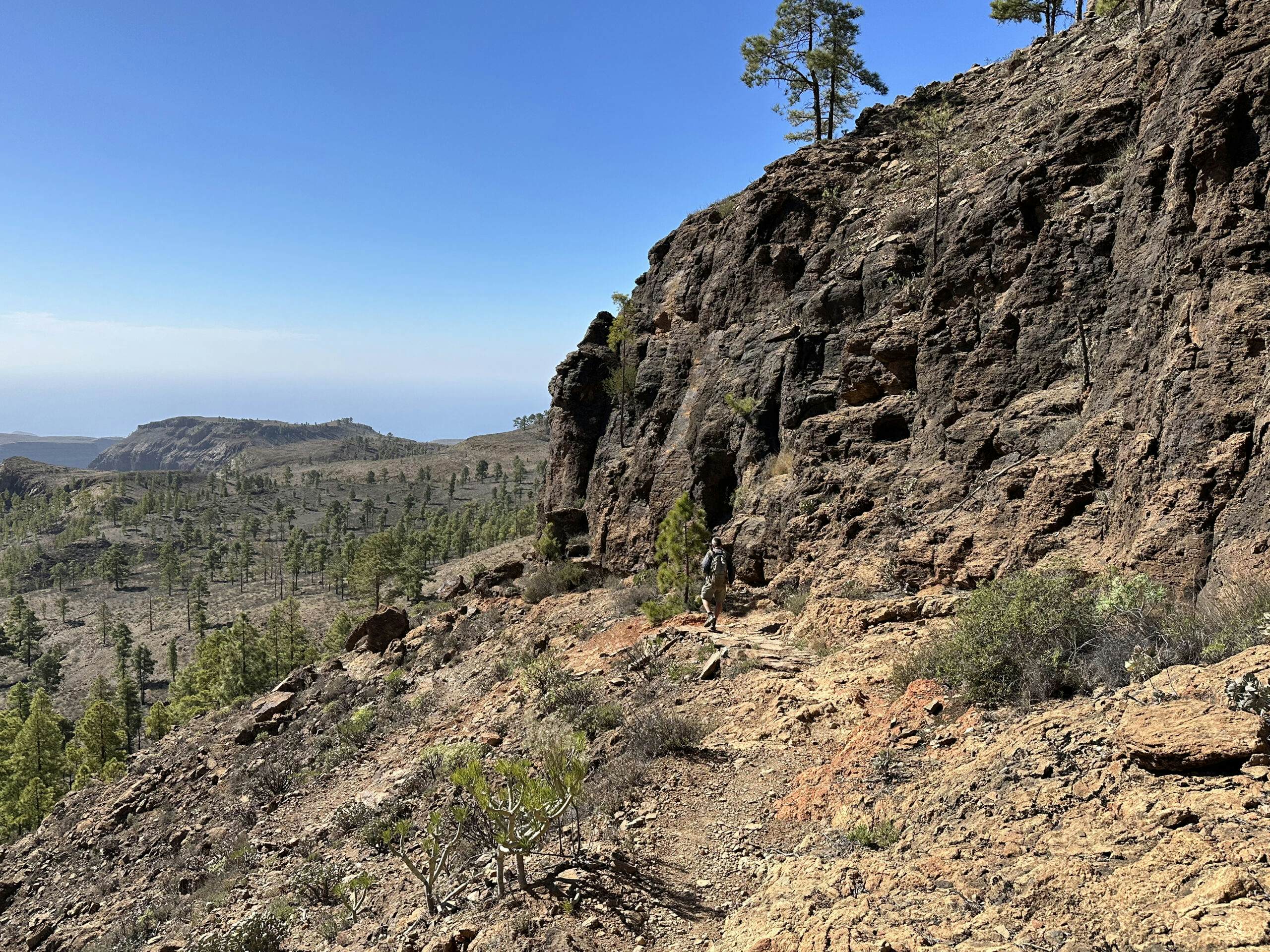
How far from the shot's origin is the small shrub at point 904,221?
664 inches

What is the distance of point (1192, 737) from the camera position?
4.57 meters

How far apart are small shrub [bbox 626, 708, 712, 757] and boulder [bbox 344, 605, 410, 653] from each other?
17.0 meters

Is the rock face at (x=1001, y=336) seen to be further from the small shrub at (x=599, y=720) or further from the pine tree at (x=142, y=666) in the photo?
the pine tree at (x=142, y=666)

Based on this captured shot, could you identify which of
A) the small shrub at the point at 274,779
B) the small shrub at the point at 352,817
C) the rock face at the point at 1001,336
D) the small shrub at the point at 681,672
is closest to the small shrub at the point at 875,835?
the rock face at the point at 1001,336

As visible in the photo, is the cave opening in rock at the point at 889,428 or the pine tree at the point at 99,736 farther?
the pine tree at the point at 99,736

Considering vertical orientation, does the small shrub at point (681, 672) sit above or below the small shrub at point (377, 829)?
above

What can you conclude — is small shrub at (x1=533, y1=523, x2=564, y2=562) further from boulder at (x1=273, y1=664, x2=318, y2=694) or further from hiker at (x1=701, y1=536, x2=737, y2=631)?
hiker at (x1=701, y1=536, x2=737, y2=631)

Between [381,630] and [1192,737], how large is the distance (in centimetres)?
2416

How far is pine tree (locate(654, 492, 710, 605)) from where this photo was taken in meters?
16.9

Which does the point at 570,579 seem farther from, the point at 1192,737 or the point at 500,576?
the point at 1192,737

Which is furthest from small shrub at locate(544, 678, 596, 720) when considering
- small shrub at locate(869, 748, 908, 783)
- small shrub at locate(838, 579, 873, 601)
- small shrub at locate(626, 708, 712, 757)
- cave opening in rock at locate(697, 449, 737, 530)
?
cave opening in rock at locate(697, 449, 737, 530)

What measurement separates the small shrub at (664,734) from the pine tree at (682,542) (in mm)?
7082

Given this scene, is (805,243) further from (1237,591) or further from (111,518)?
(111,518)

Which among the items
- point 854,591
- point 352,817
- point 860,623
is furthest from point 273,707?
point 860,623
